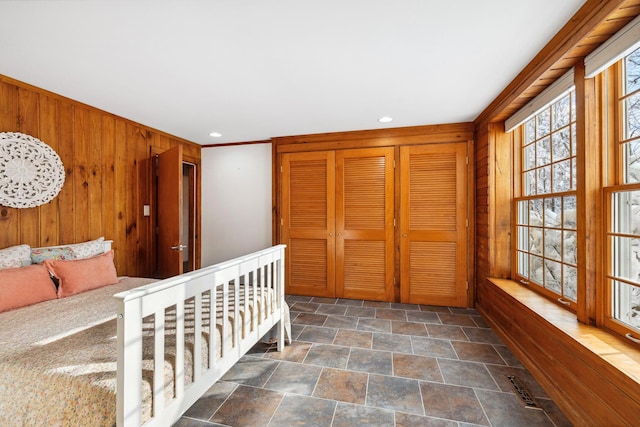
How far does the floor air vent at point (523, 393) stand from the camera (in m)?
1.68

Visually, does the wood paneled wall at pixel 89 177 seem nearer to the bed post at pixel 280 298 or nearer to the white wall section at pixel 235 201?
the white wall section at pixel 235 201

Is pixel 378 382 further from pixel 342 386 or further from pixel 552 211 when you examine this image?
pixel 552 211

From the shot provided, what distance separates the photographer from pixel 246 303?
1851 millimetres

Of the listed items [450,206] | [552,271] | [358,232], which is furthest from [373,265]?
[552,271]

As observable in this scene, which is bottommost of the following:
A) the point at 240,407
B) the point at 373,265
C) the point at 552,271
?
the point at 240,407

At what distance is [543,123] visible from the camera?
232cm

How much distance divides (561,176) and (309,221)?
8.76ft

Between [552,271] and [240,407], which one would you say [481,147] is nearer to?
[552,271]

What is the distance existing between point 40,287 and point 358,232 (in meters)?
3.03

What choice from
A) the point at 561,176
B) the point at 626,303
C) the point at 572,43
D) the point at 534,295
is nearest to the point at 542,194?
the point at 561,176

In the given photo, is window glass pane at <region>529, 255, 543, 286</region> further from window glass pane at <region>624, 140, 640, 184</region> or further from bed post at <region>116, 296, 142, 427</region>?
bed post at <region>116, 296, 142, 427</region>

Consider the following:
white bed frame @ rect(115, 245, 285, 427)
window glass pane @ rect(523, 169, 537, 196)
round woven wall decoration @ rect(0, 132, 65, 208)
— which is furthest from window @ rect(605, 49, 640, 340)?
round woven wall decoration @ rect(0, 132, 65, 208)

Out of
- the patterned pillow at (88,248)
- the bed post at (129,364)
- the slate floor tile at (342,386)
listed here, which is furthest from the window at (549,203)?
the patterned pillow at (88,248)

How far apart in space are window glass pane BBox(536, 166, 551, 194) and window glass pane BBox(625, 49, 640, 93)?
0.84 m
